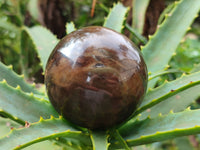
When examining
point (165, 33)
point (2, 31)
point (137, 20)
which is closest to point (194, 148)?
point (137, 20)

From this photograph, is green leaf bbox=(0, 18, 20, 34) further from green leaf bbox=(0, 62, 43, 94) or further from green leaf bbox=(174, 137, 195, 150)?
green leaf bbox=(174, 137, 195, 150)

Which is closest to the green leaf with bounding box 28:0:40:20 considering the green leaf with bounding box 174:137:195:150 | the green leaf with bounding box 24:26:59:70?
the green leaf with bounding box 24:26:59:70

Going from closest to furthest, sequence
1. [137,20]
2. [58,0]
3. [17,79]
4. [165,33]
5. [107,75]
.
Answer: [107,75] → [17,79] → [165,33] → [137,20] → [58,0]

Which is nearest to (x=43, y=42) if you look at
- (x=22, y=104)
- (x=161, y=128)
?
(x=22, y=104)

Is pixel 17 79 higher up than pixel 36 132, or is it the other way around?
pixel 17 79

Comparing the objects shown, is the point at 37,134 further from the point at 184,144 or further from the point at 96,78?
the point at 184,144

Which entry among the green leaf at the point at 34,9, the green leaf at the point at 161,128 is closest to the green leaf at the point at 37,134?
the green leaf at the point at 161,128

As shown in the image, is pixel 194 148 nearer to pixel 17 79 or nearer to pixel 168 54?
pixel 168 54

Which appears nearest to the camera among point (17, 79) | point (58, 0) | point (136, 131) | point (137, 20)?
point (136, 131)
